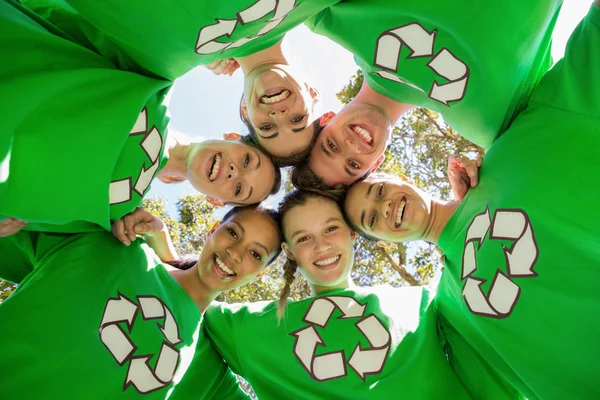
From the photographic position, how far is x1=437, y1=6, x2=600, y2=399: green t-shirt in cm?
226

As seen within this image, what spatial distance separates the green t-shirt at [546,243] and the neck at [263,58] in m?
1.40

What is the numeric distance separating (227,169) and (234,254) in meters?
0.55

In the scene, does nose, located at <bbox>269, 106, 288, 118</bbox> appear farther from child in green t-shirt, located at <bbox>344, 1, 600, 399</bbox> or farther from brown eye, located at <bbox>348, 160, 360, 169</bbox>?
child in green t-shirt, located at <bbox>344, 1, 600, 399</bbox>

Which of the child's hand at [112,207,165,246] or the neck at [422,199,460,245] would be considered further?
the neck at [422,199,460,245]

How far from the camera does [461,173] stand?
111 inches

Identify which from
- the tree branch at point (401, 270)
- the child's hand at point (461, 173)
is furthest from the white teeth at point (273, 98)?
the tree branch at point (401, 270)

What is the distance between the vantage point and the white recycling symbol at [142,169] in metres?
2.35

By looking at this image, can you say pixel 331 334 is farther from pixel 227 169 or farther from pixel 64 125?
pixel 64 125

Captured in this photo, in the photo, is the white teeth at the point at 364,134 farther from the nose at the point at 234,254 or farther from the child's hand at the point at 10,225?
the child's hand at the point at 10,225

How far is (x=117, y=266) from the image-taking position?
108 inches

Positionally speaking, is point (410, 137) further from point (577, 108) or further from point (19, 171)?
point (19, 171)

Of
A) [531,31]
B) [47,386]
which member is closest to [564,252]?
[531,31]

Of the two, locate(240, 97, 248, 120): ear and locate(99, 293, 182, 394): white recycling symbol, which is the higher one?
locate(240, 97, 248, 120): ear

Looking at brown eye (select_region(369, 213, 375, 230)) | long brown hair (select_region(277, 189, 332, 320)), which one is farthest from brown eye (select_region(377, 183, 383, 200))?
long brown hair (select_region(277, 189, 332, 320))
